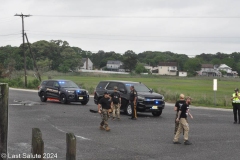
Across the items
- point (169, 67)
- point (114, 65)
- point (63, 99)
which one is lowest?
point (63, 99)

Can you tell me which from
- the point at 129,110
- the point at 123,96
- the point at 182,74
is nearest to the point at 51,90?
the point at 123,96

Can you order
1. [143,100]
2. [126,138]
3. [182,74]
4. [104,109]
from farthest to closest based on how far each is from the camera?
[182,74] → [143,100] → [104,109] → [126,138]

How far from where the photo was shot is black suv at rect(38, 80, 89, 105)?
3061cm

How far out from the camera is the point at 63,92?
3088cm

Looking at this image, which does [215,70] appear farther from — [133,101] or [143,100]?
[133,101]

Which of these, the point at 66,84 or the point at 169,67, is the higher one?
the point at 169,67

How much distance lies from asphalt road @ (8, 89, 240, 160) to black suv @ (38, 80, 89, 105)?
7162 mm

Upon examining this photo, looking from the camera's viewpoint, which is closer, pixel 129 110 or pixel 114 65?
pixel 129 110

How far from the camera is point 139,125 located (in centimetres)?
1973

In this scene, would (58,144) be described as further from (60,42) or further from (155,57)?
(155,57)

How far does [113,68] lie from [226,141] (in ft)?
460

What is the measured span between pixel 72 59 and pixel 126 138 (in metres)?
96.1

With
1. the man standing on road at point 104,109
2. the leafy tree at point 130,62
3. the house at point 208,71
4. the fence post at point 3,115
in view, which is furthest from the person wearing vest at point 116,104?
the house at point 208,71

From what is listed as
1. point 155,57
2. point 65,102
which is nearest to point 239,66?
point 155,57
